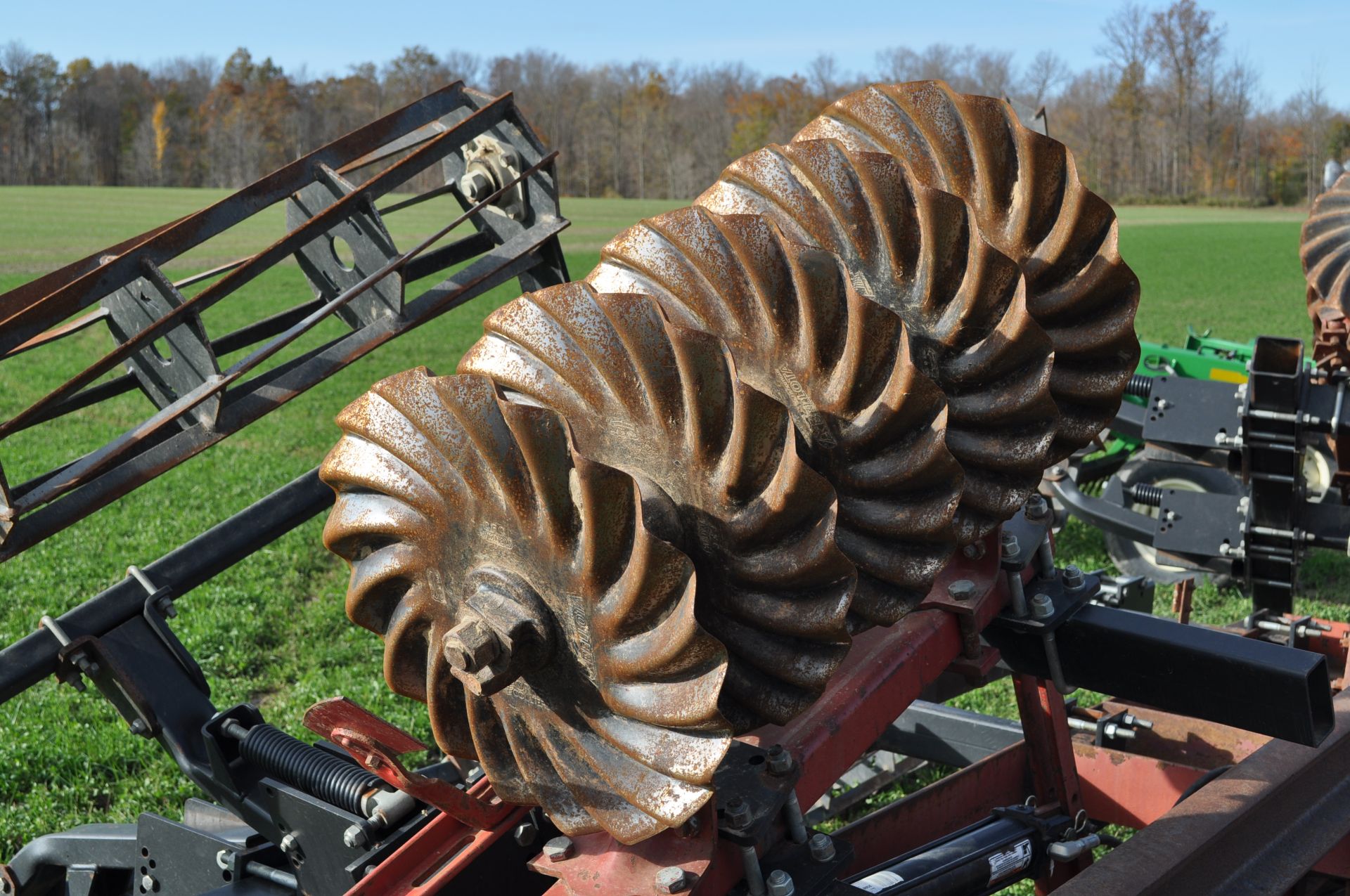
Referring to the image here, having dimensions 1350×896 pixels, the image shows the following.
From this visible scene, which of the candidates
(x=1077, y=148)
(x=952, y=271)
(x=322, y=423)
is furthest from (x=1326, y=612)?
(x=1077, y=148)

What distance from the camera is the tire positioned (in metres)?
6.38

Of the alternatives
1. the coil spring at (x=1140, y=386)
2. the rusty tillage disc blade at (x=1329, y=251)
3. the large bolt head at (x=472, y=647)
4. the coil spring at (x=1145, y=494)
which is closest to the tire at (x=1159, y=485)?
the coil spring at (x=1145, y=494)

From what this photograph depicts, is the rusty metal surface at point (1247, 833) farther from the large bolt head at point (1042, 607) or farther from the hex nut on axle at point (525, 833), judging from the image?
the hex nut on axle at point (525, 833)

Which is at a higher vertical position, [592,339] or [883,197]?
[883,197]

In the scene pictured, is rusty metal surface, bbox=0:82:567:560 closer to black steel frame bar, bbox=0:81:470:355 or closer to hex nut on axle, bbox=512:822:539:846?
black steel frame bar, bbox=0:81:470:355

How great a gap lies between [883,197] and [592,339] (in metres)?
0.63

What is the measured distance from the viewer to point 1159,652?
2154 millimetres

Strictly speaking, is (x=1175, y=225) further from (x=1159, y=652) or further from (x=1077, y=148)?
(x=1159, y=652)

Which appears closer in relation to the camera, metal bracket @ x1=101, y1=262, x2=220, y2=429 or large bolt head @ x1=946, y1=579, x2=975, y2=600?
large bolt head @ x1=946, y1=579, x2=975, y2=600

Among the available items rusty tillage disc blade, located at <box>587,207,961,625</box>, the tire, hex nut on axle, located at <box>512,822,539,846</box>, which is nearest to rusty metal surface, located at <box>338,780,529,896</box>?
hex nut on axle, located at <box>512,822,539,846</box>

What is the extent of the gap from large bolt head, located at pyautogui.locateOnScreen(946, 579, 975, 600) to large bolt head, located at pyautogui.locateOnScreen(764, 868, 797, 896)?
23.1 inches

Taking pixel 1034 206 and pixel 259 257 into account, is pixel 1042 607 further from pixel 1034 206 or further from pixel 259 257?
pixel 259 257

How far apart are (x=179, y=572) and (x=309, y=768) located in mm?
588

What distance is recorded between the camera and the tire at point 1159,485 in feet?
20.9
